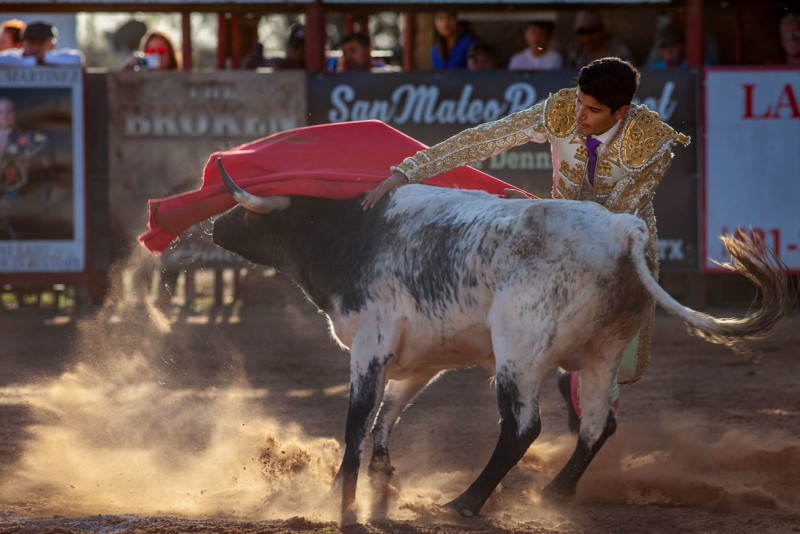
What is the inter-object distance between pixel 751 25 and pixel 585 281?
8.03 metres

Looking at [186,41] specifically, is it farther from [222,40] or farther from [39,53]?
[39,53]

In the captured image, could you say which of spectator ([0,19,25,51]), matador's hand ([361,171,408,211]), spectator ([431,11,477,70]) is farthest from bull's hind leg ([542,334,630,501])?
spectator ([0,19,25,51])

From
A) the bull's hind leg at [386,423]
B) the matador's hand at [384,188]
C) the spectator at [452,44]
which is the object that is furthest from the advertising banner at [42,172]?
the matador's hand at [384,188]

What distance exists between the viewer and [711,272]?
28.4 feet

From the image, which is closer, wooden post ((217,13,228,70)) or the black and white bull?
the black and white bull

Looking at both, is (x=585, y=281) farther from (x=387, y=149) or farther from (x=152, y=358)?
(x=152, y=358)

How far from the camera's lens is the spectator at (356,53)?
8.82 metres

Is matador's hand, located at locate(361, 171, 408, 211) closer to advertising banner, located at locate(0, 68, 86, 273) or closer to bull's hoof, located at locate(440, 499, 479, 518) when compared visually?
bull's hoof, located at locate(440, 499, 479, 518)

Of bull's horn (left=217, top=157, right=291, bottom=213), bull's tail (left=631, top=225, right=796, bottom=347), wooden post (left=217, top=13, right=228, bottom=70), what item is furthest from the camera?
wooden post (left=217, top=13, right=228, bottom=70)

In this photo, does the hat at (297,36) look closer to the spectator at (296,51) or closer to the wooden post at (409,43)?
the spectator at (296,51)

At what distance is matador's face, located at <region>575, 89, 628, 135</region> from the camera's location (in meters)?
3.57

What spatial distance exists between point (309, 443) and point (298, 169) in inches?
45.6

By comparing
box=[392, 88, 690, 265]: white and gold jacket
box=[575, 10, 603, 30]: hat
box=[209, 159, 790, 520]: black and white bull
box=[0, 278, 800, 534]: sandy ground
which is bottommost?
box=[0, 278, 800, 534]: sandy ground

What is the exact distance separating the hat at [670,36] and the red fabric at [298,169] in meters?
4.85
